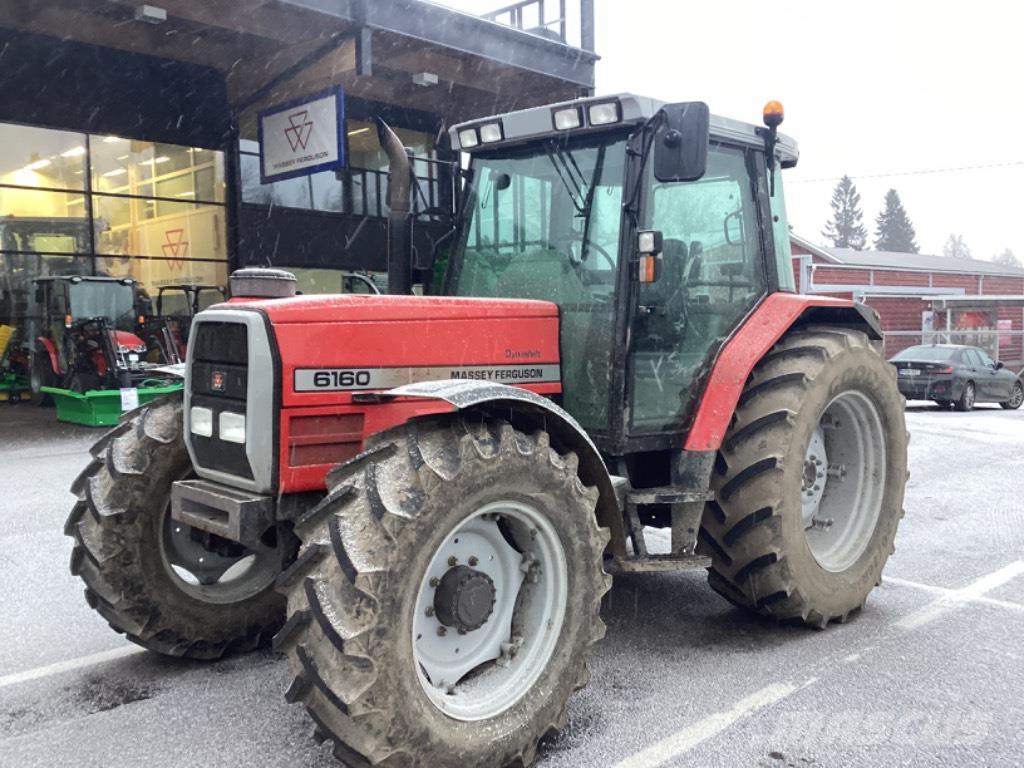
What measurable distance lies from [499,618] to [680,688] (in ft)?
3.16

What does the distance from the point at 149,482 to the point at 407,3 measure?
1282 centimetres

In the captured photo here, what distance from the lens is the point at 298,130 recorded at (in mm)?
14883

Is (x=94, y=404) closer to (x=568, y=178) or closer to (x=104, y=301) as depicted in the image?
(x=104, y=301)

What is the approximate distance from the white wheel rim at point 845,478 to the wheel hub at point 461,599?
227 cm

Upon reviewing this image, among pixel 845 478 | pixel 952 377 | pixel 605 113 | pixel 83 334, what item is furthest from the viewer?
pixel 952 377

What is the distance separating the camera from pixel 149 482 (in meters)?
3.93

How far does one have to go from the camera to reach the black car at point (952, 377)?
18.1 metres

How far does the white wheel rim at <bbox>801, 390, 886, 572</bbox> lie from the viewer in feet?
15.8

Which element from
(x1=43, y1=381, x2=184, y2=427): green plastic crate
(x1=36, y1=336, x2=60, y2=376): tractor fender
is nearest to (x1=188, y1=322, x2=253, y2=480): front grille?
(x1=43, y1=381, x2=184, y2=427): green plastic crate

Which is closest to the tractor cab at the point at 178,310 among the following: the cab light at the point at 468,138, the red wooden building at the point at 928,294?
the cab light at the point at 468,138

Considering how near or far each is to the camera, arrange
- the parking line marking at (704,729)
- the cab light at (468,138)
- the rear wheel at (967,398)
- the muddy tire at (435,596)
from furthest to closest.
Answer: the rear wheel at (967,398), the cab light at (468,138), the parking line marking at (704,729), the muddy tire at (435,596)

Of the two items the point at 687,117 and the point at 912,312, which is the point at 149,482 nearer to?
the point at 687,117

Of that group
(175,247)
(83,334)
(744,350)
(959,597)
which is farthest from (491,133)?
(175,247)

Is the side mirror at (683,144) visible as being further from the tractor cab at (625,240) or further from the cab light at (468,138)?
the cab light at (468,138)
